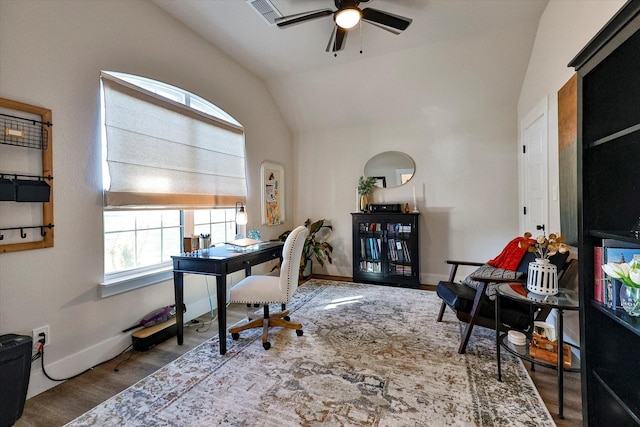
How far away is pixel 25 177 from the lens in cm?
174

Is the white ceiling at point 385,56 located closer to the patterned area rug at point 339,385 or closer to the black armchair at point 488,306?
the black armchair at point 488,306

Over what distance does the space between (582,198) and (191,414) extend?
7.40 ft

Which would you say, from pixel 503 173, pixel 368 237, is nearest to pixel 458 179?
pixel 503 173

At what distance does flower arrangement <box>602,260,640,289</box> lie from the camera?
3.35 feet

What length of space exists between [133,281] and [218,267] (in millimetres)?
773

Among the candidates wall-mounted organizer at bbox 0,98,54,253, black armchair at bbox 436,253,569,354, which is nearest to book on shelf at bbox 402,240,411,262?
black armchair at bbox 436,253,569,354

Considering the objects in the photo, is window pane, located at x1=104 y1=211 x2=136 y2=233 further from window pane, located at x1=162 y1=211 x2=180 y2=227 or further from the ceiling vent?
the ceiling vent

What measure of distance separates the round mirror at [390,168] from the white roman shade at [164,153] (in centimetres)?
204

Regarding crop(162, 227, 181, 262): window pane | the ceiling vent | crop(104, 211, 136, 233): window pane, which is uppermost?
the ceiling vent

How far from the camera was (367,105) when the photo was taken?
419 centimetres

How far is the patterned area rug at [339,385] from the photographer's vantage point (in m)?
1.54

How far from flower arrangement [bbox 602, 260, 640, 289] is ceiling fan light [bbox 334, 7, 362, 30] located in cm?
216

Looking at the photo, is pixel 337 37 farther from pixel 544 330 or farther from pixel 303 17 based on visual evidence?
pixel 544 330

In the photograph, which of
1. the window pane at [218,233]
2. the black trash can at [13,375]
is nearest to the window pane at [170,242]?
the window pane at [218,233]
